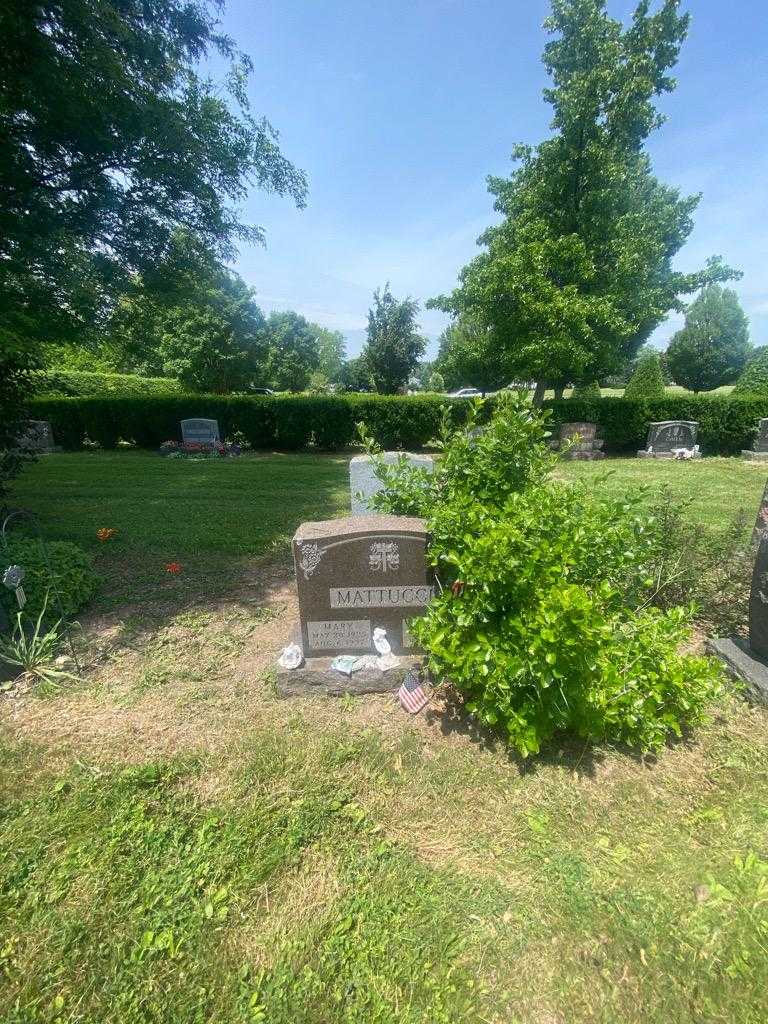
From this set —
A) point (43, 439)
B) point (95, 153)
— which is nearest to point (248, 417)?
point (43, 439)

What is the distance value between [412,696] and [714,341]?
42692 millimetres

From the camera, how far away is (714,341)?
33844 mm

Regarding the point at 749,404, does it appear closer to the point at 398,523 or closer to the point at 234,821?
the point at 398,523

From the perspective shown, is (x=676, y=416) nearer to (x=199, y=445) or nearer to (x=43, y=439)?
(x=199, y=445)

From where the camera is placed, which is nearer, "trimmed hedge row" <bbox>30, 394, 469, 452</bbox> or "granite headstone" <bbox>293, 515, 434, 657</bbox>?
"granite headstone" <bbox>293, 515, 434, 657</bbox>

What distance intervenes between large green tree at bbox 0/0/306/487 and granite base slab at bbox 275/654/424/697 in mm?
3763

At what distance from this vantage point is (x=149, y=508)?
6742 millimetres

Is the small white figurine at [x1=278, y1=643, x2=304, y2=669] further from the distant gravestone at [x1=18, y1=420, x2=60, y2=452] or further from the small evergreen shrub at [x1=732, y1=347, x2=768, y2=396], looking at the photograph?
the small evergreen shrub at [x1=732, y1=347, x2=768, y2=396]

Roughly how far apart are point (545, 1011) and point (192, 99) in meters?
9.09

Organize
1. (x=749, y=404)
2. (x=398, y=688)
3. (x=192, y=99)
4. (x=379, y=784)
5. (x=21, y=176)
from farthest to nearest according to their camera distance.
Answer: (x=749, y=404) < (x=192, y=99) < (x=21, y=176) < (x=398, y=688) < (x=379, y=784)

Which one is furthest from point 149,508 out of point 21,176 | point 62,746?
point 62,746

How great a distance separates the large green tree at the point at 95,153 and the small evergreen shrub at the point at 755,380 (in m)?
14.4

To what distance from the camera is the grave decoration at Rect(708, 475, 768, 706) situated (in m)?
2.71

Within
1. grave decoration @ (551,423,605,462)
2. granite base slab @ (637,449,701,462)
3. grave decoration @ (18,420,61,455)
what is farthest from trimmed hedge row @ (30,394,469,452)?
granite base slab @ (637,449,701,462)
